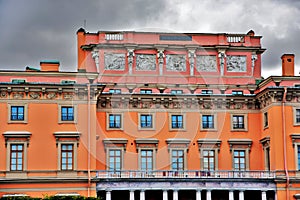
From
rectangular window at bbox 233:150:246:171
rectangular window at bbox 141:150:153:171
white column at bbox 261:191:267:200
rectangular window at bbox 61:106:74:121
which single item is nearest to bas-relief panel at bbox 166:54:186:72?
rectangular window at bbox 141:150:153:171

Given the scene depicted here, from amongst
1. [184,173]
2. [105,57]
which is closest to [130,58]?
[105,57]

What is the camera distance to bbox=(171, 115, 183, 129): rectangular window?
6262 centimetres

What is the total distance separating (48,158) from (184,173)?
11.8 m

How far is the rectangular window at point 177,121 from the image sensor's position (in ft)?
205

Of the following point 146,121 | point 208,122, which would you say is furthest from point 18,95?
point 208,122

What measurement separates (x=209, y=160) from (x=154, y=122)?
6256mm

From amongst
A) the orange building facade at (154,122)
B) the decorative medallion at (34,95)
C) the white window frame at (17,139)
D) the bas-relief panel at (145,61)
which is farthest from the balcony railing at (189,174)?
the bas-relief panel at (145,61)

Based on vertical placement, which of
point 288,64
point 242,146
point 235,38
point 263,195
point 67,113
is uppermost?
point 235,38

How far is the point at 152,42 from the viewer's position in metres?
66.5

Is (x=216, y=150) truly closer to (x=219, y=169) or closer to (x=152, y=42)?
(x=219, y=169)

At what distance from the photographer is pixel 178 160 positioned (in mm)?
61969

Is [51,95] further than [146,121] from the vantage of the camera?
No

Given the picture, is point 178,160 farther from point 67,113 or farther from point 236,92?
point 67,113

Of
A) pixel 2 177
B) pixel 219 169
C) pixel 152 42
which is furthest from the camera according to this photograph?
pixel 152 42
